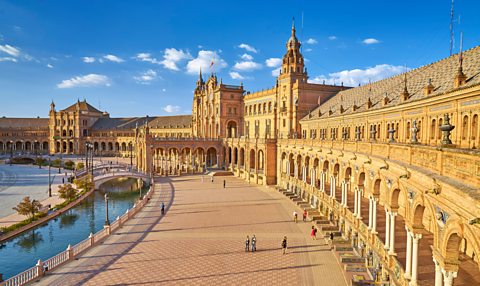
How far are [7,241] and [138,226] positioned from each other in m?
11.6

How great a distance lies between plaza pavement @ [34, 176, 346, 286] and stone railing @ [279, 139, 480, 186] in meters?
8.15

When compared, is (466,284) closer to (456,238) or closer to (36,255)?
(456,238)

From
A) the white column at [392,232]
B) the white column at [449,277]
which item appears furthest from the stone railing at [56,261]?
the white column at [449,277]

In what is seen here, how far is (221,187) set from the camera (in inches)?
2073

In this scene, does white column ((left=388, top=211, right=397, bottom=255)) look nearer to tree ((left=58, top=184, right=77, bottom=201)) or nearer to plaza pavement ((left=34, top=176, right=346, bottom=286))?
plaza pavement ((left=34, top=176, right=346, bottom=286))

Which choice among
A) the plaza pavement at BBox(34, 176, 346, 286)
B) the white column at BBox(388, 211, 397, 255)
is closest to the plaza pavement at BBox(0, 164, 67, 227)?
the plaza pavement at BBox(34, 176, 346, 286)

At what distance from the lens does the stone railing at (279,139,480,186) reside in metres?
8.27

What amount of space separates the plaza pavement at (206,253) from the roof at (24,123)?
4240 inches

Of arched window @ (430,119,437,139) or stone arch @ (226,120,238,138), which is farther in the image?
stone arch @ (226,120,238,138)

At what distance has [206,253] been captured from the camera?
2344 cm

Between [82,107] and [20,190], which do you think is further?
[82,107]

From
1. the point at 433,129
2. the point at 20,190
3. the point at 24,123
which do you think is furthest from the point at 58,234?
the point at 24,123

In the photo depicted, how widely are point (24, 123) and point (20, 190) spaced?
87183 mm

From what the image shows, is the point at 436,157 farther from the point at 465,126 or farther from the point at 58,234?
the point at 58,234
